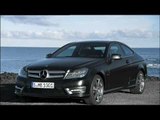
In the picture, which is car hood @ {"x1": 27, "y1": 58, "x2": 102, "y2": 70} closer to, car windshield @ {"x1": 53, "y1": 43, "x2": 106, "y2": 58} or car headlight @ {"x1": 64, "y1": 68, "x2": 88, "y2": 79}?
car headlight @ {"x1": 64, "y1": 68, "x2": 88, "y2": 79}

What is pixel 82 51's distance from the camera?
10273 millimetres

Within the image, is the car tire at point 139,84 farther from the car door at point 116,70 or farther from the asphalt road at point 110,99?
the car door at point 116,70

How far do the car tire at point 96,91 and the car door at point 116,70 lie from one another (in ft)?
1.51

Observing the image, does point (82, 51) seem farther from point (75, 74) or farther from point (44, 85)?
point (44, 85)

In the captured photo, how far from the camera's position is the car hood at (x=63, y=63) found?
9.16 metres

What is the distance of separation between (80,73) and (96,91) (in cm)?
58

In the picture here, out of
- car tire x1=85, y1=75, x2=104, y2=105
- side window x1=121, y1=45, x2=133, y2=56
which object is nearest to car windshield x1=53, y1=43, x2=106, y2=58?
car tire x1=85, y1=75, x2=104, y2=105

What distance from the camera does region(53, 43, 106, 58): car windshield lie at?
397 inches

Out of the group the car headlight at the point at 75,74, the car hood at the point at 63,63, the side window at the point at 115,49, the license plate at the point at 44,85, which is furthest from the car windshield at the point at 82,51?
the license plate at the point at 44,85
